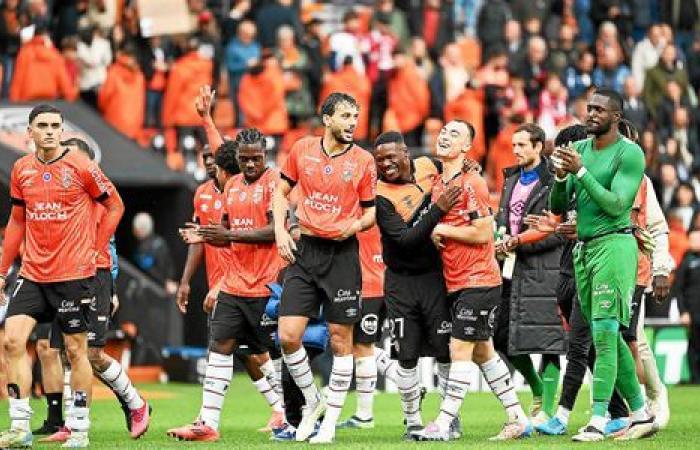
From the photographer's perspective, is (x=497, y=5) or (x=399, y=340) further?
(x=497, y=5)

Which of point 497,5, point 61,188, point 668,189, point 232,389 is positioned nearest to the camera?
point 61,188

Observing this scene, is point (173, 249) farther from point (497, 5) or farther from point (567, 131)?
point (567, 131)

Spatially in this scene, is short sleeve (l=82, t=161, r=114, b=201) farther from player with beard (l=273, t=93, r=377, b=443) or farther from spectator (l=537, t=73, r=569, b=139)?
spectator (l=537, t=73, r=569, b=139)

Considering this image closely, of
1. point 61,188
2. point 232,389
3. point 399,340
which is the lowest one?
point 232,389

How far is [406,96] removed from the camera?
95.5 feet

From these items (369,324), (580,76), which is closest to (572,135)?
(369,324)

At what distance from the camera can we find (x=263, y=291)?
15.6 m

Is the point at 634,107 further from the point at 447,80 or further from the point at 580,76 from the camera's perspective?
the point at 447,80

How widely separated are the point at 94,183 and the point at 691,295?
39.1 ft

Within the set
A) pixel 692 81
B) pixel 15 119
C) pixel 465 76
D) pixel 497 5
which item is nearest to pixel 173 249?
pixel 15 119

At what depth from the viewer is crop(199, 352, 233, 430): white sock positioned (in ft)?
50.1

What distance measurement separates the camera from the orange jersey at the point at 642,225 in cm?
1557

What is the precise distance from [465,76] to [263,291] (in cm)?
1537

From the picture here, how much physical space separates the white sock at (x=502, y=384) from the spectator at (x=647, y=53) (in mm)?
17221
